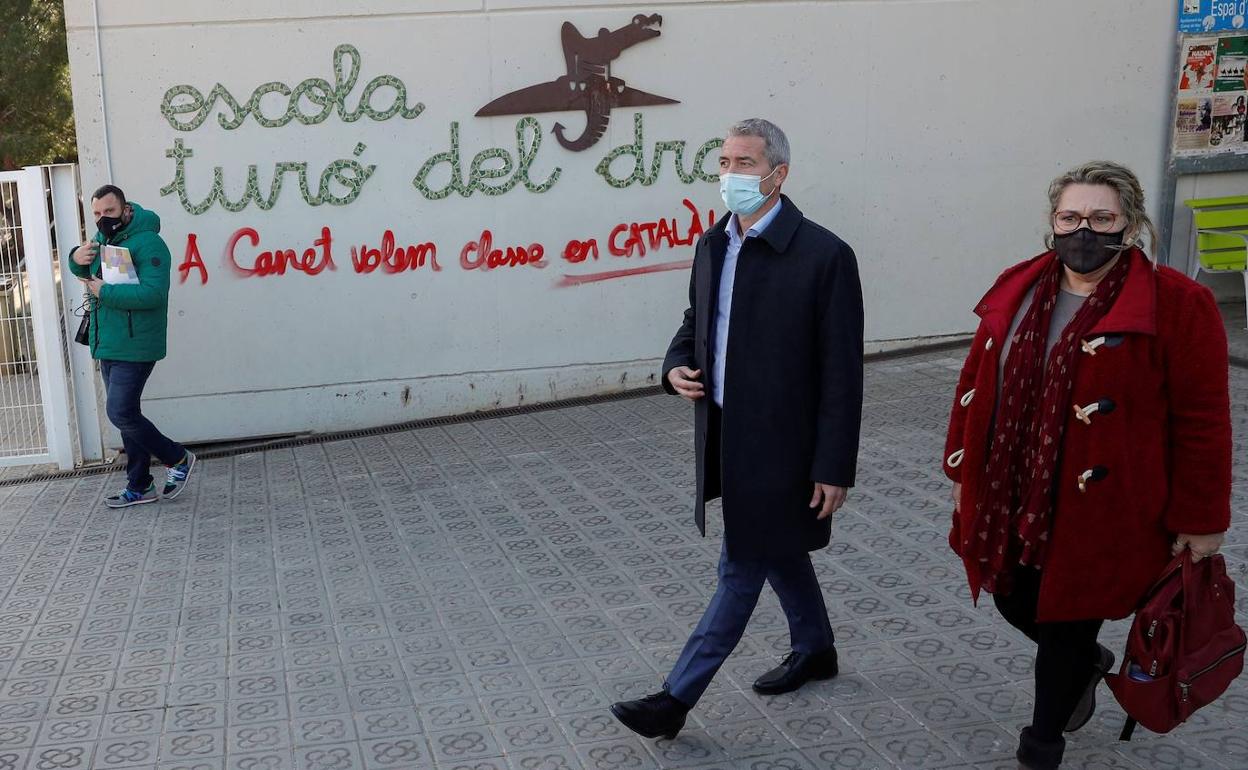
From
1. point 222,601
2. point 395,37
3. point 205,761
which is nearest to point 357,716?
point 205,761

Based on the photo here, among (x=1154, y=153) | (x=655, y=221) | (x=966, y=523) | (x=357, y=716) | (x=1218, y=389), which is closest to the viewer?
(x=1218, y=389)

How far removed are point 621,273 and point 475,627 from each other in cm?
437

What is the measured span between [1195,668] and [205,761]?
114 inches

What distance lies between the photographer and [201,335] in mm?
8445

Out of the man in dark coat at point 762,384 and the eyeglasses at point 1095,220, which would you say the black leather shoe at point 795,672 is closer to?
the man in dark coat at point 762,384

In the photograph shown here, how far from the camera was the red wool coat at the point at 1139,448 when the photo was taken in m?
3.12

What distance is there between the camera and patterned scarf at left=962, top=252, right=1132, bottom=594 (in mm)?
3211

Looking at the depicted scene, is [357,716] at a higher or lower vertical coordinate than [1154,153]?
lower

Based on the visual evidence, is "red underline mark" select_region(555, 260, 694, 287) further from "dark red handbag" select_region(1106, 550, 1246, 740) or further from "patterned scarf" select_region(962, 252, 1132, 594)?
"dark red handbag" select_region(1106, 550, 1246, 740)

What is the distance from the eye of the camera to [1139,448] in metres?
3.18

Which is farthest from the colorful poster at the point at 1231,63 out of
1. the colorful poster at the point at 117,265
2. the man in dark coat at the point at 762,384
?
the colorful poster at the point at 117,265

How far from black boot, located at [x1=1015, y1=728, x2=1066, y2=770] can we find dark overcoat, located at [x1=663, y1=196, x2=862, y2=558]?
81 centimetres

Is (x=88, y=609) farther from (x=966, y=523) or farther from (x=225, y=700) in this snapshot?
(x=966, y=523)

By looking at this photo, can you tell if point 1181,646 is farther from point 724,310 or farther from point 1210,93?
point 1210,93
